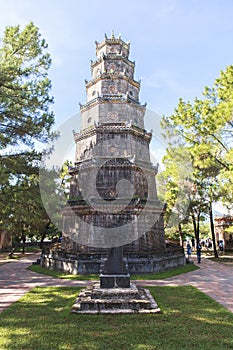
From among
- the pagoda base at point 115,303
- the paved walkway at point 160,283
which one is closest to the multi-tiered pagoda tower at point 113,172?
the paved walkway at point 160,283

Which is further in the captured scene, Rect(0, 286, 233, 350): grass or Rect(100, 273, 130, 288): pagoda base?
Rect(100, 273, 130, 288): pagoda base

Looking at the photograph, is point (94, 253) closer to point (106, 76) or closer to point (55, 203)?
point (55, 203)

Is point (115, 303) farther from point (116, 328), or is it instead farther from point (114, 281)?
point (116, 328)

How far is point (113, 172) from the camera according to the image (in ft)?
58.4

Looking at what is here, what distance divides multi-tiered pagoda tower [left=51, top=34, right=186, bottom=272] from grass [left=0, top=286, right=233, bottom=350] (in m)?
6.33

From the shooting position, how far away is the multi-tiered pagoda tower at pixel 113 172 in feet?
52.1

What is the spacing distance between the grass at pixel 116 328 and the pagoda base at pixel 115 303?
10.7 inches

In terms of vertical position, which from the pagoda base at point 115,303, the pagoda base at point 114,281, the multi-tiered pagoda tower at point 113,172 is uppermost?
the multi-tiered pagoda tower at point 113,172

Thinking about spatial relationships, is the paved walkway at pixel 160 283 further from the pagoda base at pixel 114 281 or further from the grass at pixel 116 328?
the pagoda base at pixel 114 281

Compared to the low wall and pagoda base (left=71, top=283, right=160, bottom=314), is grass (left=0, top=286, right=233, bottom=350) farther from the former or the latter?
the low wall

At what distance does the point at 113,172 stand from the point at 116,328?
1243cm

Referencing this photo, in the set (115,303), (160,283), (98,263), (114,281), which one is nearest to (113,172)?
(98,263)

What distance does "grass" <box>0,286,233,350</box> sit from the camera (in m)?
5.19

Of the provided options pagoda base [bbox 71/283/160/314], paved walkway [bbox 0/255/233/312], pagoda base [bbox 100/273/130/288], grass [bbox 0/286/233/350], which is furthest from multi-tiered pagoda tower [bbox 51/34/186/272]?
grass [bbox 0/286/233/350]
